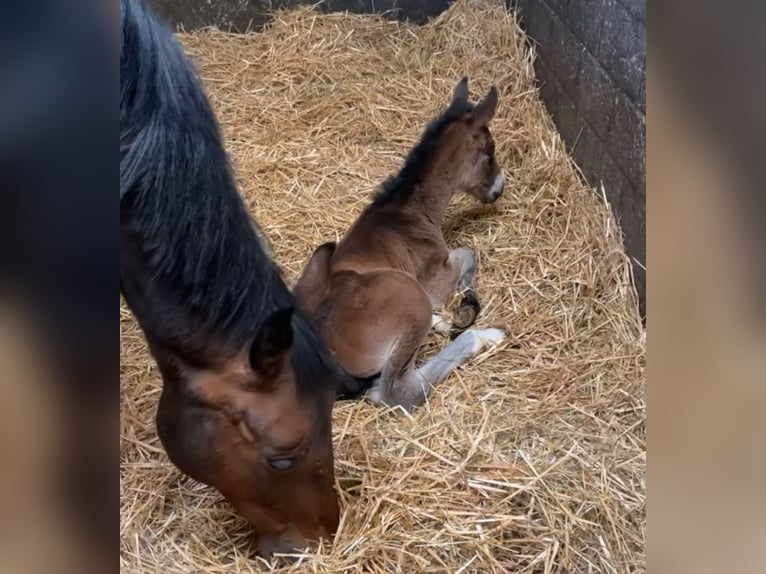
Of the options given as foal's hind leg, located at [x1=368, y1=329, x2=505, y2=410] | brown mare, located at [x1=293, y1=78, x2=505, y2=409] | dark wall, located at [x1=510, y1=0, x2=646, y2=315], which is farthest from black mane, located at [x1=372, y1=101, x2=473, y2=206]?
foal's hind leg, located at [x1=368, y1=329, x2=505, y2=410]

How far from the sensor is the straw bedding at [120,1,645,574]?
2033mm

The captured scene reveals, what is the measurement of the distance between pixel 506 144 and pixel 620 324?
4.49 feet

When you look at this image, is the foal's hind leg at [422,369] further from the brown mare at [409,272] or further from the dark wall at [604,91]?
the dark wall at [604,91]


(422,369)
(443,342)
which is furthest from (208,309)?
(443,342)

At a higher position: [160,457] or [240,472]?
[240,472]

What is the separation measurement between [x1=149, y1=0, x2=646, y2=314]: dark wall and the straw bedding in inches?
3.6

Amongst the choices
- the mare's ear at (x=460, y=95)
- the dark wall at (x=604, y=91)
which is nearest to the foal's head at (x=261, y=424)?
the dark wall at (x=604, y=91)

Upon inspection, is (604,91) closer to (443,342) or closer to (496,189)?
(496,189)

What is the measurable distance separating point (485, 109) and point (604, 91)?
0.51m

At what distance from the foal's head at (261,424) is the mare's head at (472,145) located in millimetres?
1948
